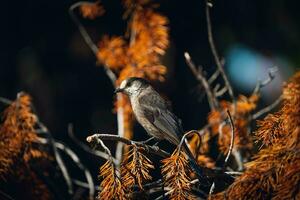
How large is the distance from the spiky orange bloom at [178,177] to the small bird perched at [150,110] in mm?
1733

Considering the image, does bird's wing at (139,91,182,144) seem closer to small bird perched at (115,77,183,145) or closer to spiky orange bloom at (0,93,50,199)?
small bird perched at (115,77,183,145)

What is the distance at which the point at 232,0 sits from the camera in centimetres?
847

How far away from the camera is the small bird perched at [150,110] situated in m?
5.08

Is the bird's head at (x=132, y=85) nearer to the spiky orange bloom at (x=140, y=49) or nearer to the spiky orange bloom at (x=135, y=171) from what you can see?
the spiky orange bloom at (x=140, y=49)

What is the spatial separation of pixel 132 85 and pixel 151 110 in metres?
0.31

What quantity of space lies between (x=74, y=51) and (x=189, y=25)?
1.90m

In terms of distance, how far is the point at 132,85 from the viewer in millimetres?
5355

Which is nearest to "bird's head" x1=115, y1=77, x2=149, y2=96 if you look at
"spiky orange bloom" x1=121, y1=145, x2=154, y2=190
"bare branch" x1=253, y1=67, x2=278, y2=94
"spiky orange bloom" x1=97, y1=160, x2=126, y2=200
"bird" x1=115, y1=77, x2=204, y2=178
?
"bird" x1=115, y1=77, x2=204, y2=178

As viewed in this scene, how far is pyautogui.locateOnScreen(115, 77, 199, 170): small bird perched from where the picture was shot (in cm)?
508

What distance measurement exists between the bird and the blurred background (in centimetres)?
235

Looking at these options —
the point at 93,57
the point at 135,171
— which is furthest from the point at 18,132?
the point at 93,57

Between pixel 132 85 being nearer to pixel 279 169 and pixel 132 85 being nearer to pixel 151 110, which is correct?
pixel 151 110

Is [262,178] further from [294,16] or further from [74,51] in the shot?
[74,51]

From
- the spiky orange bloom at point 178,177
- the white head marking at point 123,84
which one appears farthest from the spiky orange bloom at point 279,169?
the white head marking at point 123,84
